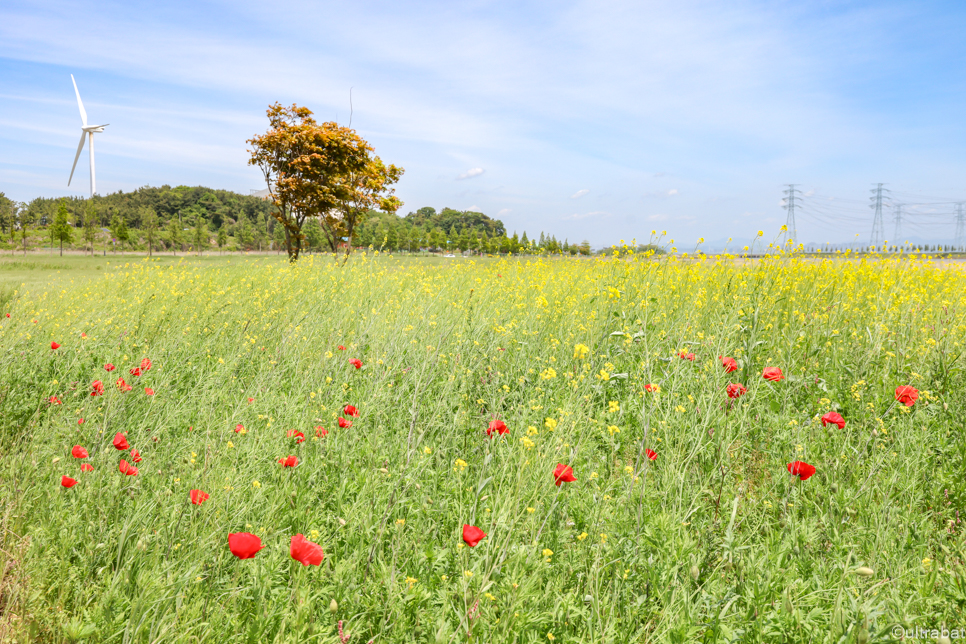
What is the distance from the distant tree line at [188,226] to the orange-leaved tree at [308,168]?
64.4 feet

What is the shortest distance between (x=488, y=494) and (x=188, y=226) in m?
97.3

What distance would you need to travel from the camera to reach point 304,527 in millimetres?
1695

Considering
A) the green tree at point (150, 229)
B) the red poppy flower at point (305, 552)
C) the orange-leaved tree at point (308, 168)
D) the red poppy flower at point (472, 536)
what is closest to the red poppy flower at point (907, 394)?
the red poppy flower at point (472, 536)

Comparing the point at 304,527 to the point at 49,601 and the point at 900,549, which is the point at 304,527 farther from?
the point at 900,549

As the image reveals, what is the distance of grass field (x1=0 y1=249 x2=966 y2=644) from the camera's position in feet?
4.39

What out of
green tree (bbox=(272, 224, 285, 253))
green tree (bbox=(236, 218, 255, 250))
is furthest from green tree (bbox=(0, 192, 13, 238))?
green tree (bbox=(272, 224, 285, 253))

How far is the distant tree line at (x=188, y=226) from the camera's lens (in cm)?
4566

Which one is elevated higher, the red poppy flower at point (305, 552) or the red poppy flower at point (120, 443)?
the red poppy flower at point (120, 443)

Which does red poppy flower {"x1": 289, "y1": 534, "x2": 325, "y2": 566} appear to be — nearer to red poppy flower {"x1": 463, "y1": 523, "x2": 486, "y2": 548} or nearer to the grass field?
the grass field

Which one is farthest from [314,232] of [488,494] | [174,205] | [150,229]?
[488,494]

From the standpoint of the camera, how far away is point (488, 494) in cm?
179

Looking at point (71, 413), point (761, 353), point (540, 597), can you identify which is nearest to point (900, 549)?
point (540, 597)

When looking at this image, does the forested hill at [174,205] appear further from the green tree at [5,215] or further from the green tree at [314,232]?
the green tree at [5,215]

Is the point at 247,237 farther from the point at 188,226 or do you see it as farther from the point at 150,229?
the point at 188,226
